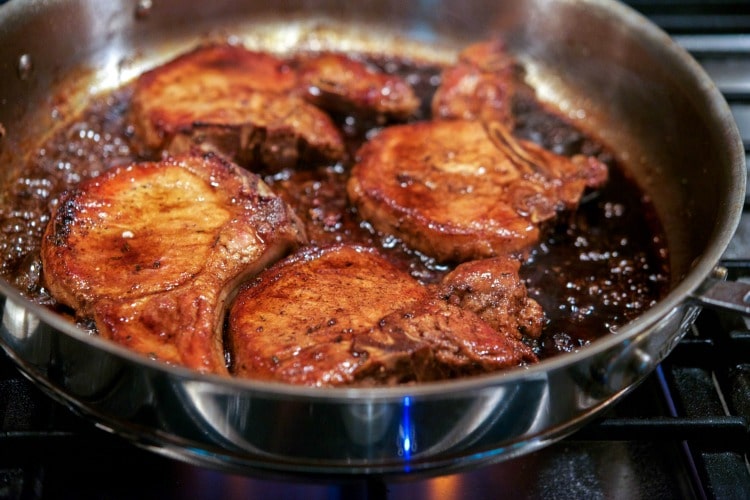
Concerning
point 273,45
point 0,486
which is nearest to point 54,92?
point 273,45

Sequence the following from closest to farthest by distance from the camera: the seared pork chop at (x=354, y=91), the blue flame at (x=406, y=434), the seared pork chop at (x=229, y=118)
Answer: the blue flame at (x=406, y=434)
the seared pork chop at (x=229, y=118)
the seared pork chop at (x=354, y=91)

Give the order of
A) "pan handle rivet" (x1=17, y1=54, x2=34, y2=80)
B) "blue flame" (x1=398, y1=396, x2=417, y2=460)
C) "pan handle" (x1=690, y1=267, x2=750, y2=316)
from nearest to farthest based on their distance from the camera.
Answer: "blue flame" (x1=398, y1=396, x2=417, y2=460), "pan handle" (x1=690, y1=267, x2=750, y2=316), "pan handle rivet" (x1=17, y1=54, x2=34, y2=80)

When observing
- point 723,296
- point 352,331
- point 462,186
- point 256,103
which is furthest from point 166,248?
point 723,296

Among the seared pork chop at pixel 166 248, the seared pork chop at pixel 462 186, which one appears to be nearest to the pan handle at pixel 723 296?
the seared pork chop at pixel 462 186

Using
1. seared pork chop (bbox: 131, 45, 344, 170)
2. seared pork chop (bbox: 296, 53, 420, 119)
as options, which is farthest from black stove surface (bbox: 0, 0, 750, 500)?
seared pork chop (bbox: 296, 53, 420, 119)

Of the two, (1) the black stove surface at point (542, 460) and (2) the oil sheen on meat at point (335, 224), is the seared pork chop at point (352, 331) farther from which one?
(1) the black stove surface at point (542, 460)

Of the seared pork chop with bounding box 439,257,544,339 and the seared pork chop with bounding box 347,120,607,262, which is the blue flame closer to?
the seared pork chop with bounding box 439,257,544,339
